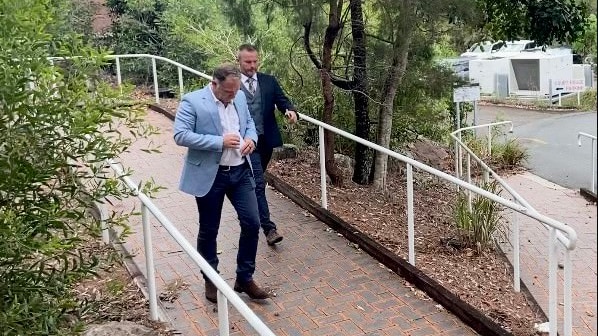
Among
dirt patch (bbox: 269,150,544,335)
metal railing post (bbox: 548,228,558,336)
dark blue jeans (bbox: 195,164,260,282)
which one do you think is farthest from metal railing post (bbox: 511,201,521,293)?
dark blue jeans (bbox: 195,164,260,282)

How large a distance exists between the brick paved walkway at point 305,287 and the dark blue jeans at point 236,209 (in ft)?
1.34

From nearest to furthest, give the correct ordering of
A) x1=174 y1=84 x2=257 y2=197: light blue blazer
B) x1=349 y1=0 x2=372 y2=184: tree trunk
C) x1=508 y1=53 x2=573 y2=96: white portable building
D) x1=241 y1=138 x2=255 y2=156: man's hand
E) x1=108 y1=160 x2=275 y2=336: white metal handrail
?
x1=108 y1=160 x2=275 y2=336: white metal handrail → x1=174 y1=84 x2=257 y2=197: light blue blazer → x1=241 y1=138 x2=255 y2=156: man's hand → x1=349 y1=0 x2=372 y2=184: tree trunk → x1=508 y1=53 x2=573 y2=96: white portable building

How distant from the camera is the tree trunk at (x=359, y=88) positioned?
825cm

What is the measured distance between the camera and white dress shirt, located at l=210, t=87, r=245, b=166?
4.50 meters

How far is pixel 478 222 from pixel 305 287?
7.91 feet

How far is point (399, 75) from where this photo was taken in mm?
8797

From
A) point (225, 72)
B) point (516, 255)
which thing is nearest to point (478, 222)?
point (516, 255)

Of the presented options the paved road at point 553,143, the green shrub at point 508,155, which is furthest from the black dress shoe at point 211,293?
the green shrub at point 508,155

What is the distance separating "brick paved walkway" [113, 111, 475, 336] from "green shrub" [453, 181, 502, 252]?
1.41m

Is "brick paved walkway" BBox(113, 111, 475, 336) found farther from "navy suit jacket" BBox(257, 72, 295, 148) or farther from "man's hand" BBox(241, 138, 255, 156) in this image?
"man's hand" BBox(241, 138, 255, 156)

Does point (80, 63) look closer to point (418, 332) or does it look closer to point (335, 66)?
point (418, 332)

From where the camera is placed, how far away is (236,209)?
4.63m

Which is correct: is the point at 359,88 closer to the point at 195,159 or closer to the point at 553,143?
the point at 195,159

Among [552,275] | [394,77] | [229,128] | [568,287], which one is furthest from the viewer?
[394,77]
